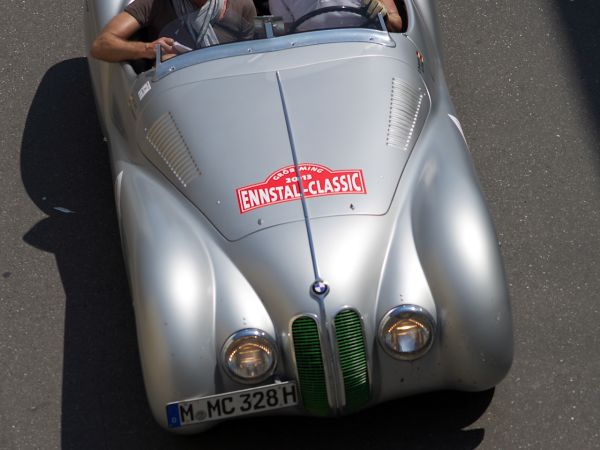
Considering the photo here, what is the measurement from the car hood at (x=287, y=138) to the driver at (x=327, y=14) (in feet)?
1.09

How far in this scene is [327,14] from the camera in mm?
5246

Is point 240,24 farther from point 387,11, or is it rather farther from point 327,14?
point 387,11

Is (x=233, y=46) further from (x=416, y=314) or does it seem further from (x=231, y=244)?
(x=416, y=314)

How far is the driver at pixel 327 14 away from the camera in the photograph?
525cm

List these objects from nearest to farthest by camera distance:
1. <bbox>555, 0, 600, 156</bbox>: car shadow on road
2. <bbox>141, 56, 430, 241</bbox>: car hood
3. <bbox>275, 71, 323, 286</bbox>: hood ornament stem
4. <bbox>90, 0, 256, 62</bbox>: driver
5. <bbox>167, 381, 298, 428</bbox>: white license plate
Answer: <bbox>167, 381, 298, 428</bbox>: white license plate, <bbox>275, 71, 323, 286</bbox>: hood ornament stem, <bbox>141, 56, 430, 241</bbox>: car hood, <bbox>90, 0, 256, 62</bbox>: driver, <bbox>555, 0, 600, 156</bbox>: car shadow on road

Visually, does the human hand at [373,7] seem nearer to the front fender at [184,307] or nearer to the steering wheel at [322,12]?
the steering wheel at [322,12]

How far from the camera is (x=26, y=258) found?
5.60 m

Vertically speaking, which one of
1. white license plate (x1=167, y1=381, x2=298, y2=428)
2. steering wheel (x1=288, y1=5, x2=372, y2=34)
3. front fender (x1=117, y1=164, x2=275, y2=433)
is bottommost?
white license plate (x1=167, y1=381, x2=298, y2=428)

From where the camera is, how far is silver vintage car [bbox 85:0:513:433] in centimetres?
417

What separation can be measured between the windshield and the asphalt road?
1125 mm

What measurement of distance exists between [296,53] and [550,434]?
2023 mm

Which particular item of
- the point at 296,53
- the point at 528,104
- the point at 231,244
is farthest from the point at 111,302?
the point at 528,104

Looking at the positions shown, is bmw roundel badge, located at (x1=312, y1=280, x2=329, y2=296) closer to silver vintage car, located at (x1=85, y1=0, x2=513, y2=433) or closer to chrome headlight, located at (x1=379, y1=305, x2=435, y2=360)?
silver vintage car, located at (x1=85, y1=0, x2=513, y2=433)

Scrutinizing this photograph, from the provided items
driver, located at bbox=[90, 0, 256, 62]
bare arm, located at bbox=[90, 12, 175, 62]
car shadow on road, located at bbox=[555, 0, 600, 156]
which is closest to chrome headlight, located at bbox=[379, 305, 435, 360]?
driver, located at bbox=[90, 0, 256, 62]
